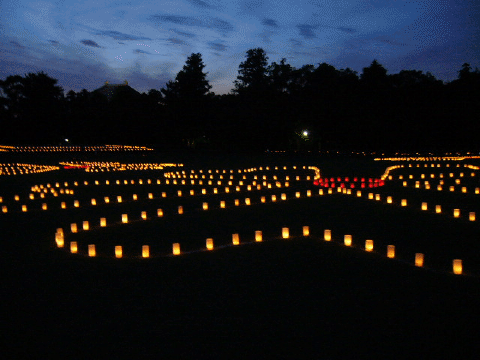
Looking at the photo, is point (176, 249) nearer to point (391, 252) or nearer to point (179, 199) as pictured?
point (391, 252)

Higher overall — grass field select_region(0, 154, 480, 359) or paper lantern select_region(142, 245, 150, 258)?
paper lantern select_region(142, 245, 150, 258)

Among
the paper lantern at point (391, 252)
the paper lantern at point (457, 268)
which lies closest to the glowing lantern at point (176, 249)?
the paper lantern at point (391, 252)

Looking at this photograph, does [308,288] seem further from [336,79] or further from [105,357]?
[336,79]

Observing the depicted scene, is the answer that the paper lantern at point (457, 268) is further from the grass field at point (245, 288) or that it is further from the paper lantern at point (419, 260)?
the paper lantern at point (419, 260)

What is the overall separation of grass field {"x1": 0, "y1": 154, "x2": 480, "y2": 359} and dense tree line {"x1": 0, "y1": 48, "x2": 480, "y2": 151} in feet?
98.8

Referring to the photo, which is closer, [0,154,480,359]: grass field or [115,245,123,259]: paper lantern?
[0,154,480,359]: grass field

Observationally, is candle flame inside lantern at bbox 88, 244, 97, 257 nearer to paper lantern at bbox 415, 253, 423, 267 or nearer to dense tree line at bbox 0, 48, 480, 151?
paper lantern at bbox 415, 253, 423, 267

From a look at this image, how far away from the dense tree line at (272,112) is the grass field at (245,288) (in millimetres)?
30110

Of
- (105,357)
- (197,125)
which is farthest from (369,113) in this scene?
(105,357)

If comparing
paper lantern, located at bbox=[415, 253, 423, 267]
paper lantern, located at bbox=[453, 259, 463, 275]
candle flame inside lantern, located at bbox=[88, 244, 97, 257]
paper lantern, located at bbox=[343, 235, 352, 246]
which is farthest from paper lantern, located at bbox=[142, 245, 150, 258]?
paper lantern, located at bbox=[453, 259, 463, 275]

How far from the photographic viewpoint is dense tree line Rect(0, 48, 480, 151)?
38.1 m

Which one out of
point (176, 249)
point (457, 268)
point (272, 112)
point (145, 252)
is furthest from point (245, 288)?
point (272, 112)

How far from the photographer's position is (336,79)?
4091 cm

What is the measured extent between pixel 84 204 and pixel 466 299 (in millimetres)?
9620
